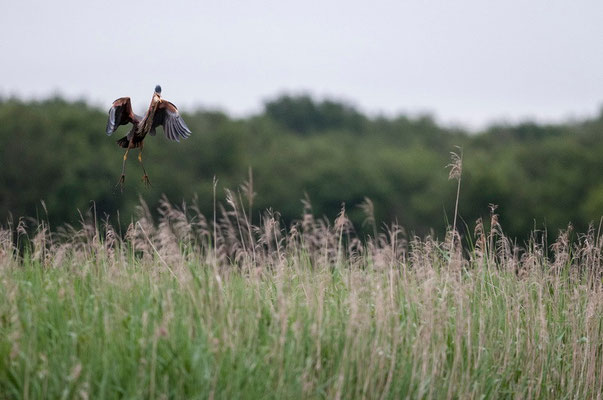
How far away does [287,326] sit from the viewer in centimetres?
551

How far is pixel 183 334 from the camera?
506 centimetres

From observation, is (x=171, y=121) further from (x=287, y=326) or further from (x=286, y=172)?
(x=286, y=172)

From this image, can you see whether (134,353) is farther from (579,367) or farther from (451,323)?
(579,367)

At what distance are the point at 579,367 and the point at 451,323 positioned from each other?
1.18 meters

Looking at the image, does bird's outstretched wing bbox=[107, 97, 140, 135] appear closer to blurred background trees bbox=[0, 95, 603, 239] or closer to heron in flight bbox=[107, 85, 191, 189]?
heron in flight bbox=[107, 85, 191, 189]

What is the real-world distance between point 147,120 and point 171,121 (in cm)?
24

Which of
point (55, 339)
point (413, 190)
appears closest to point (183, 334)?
point (55, 339)

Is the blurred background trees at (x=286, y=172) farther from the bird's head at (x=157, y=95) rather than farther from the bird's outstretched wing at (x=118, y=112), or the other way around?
the bird's head at (x=157, y=95)

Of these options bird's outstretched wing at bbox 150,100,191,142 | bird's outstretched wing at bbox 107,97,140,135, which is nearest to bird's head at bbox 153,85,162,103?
bird's outstretched wing at bbox 150,100,191,142

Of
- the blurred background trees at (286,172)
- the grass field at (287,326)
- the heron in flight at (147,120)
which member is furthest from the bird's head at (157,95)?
the blurred background trees at (286,172)

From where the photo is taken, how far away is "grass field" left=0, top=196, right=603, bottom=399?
4.93 m

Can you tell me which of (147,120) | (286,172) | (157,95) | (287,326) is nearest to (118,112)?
(147,120)

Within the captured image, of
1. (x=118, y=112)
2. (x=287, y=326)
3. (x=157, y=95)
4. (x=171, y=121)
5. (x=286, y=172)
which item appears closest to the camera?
(x=287, y=326)

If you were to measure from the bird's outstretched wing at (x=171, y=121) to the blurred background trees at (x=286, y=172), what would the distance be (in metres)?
33.2
